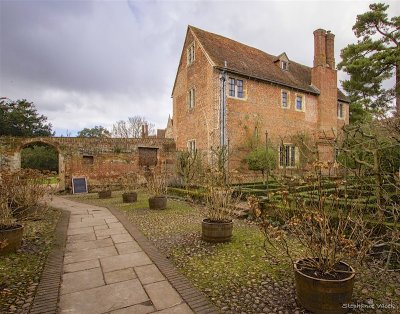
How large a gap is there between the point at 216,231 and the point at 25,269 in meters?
3.57

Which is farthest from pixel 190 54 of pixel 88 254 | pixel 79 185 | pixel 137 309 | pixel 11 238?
pixel 137 309

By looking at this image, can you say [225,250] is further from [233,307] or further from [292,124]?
[292,124]

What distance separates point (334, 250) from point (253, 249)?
2.42 m

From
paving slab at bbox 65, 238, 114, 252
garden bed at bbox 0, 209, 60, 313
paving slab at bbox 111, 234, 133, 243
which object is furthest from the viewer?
paving slab at bbox 111, 234, 133, 243

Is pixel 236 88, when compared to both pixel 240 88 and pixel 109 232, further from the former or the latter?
pixel 109 232

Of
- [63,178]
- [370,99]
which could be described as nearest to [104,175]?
[63,178]

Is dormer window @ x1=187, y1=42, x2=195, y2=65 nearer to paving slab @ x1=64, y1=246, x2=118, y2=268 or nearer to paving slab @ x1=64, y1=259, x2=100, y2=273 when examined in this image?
paving slab @ x1=64, y1=246, x2=118, y2=268

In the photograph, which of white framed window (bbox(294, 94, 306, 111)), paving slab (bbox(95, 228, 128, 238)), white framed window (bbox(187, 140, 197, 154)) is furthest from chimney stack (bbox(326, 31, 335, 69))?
paving slab (bbox(95, 228, 128, 238))

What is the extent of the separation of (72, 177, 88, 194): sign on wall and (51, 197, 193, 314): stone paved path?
11145 millimetres

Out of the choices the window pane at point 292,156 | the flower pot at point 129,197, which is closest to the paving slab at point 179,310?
the flower pot at point 129,197

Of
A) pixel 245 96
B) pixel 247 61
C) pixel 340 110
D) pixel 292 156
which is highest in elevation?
pixel 247 61

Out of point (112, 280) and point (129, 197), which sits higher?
point (129, 197)

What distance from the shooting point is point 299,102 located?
71.3ft

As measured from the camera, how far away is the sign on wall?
17188mm
